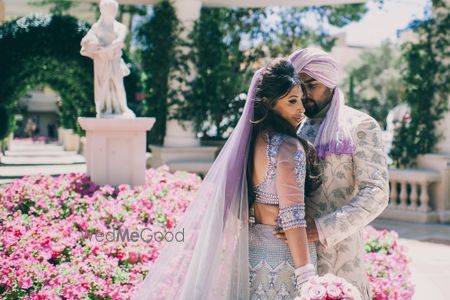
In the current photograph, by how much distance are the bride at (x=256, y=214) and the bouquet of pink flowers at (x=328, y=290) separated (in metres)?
0.17

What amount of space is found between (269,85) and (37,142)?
111 feet

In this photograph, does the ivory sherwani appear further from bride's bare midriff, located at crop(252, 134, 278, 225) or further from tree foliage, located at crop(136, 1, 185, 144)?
tree foliage, located at crop(136, 1, 185, 144)

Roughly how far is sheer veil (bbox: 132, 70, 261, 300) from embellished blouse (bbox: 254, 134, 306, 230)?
15cm

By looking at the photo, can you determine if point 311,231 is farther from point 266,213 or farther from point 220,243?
point 220,243

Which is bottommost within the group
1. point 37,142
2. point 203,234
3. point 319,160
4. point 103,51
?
point 37,142

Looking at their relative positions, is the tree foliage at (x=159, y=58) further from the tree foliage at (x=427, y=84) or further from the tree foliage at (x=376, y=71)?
the tree foliage at (x=376, y=71)

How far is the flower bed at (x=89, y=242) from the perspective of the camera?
3.32 m

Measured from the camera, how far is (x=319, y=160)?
2.40 metres

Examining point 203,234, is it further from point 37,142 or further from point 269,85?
point 37,142

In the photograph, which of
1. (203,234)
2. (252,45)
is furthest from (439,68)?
(203,234)

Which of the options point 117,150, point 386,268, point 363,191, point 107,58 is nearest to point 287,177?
point 363,191

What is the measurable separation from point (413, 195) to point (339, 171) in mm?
7175

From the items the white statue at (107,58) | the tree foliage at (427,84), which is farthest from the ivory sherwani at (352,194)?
the tree foliage at (427,84)

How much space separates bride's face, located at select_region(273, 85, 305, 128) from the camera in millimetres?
2084
